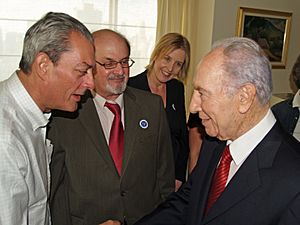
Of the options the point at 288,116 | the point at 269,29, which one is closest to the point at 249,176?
the point at 288,116

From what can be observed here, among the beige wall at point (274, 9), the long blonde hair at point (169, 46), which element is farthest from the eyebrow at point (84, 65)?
the beige wall at point (274, 9)

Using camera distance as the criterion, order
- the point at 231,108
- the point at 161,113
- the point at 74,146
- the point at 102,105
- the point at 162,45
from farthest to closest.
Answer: the point at 162,45, the point at 161,113, the point at 102,105, the point at 74,146, the point at 231,108

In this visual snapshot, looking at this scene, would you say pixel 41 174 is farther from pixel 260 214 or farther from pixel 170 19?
pixel 170 19

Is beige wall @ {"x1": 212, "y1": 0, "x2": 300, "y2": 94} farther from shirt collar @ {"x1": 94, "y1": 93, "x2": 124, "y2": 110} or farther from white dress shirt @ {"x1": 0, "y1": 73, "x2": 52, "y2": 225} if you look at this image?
white dress shirt @ {"x1": 0, "y1": 73, "x2": 52, "y2": 225}

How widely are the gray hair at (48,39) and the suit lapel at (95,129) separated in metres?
0.54

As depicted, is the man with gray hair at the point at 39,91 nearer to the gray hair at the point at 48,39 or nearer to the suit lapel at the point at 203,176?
the gray hair at the point at 48,39

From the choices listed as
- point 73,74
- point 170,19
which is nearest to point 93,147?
point 73,74

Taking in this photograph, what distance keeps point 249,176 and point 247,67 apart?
406 millimetres

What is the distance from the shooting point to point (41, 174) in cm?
152

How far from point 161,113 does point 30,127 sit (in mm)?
945

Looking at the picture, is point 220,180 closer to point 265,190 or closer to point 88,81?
point 265,190

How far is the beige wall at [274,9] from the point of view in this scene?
4.67 metres

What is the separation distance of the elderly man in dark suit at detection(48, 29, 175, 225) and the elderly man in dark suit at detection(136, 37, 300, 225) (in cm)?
58

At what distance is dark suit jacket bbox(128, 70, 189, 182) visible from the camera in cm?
302
